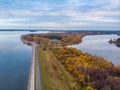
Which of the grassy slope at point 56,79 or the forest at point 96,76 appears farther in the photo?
the grassy slope at point 56,79

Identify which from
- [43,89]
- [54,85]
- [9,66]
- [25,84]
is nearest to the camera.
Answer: [43,89]

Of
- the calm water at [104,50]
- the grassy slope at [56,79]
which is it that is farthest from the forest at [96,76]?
the calm water at [104,50]

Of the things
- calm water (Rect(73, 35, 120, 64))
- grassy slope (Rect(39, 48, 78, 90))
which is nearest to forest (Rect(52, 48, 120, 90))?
grassy slope (Rect(39, 48, 78, 90))

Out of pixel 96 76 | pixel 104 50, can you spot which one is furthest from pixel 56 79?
pixel 104 50

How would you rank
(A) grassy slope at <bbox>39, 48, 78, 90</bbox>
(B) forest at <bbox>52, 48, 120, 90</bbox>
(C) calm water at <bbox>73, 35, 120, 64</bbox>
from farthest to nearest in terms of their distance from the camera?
(C) calm water at <bbox>73, 35, 120, 64</bbox>
(A) grassy slope at <bbox>39, 48, 78, 90</bbox>
(B) forest at <bbox>52, 48, 120, 90</bbox>

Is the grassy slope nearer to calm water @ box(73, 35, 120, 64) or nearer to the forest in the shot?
the forest

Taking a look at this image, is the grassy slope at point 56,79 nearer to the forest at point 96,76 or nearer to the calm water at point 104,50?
the forest at point 96,76

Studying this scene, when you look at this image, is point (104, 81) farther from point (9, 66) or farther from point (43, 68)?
point (9, 66)

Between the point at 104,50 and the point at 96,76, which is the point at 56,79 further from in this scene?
the point at 104,50

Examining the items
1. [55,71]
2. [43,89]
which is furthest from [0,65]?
[43,89]

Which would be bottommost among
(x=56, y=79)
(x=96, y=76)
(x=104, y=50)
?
(x=104, y=50)

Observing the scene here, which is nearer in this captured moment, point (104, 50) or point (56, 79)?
point (56, 79)
